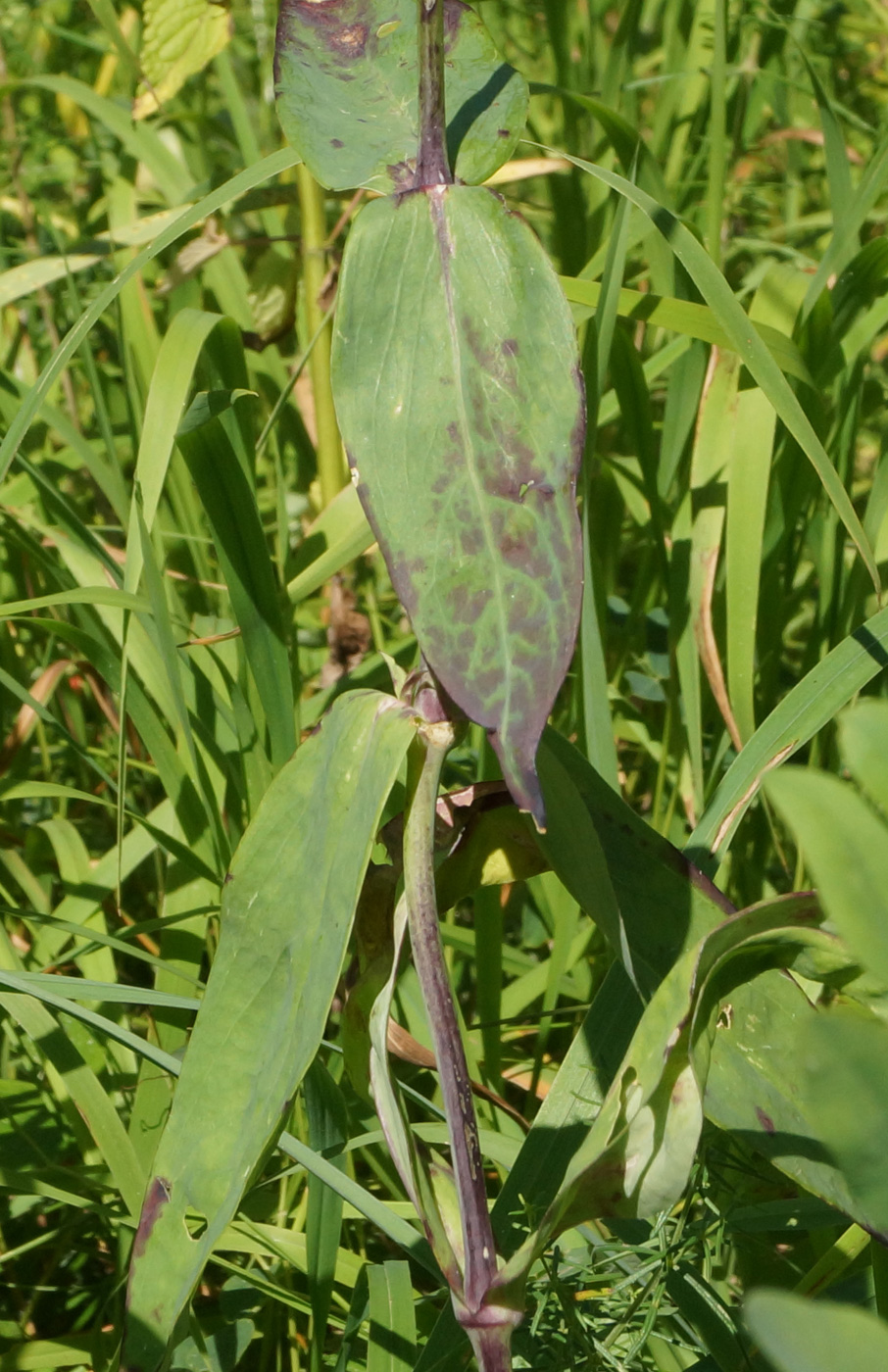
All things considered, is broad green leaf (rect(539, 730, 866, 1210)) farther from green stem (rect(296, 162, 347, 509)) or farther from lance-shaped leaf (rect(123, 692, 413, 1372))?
green stem (rect(296, 162, 347, 509))

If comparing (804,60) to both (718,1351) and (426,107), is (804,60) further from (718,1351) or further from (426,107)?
(718,1351)

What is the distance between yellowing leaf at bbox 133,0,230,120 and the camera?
1.21 m

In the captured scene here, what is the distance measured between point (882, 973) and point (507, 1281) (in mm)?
357

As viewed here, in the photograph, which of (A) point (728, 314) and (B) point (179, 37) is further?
(B) point (179, 37)

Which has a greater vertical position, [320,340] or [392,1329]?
[320,340]

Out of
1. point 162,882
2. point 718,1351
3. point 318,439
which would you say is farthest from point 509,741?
point 318,439

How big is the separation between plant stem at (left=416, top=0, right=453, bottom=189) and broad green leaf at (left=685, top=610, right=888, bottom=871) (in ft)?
1.29

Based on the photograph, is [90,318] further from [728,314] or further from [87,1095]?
[87,1095]

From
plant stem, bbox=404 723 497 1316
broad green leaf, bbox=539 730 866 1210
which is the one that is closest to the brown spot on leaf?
broad green leaf, bbox=539 730 866 1210

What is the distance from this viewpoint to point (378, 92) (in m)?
0.72

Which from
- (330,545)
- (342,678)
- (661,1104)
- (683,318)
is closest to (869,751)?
(661,1104)

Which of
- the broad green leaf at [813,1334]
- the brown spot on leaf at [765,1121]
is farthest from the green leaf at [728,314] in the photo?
the broad green leaf at [813,1334]

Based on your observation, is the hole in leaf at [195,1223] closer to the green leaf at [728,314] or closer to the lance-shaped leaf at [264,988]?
the lance-shaped leaf at [264,988]

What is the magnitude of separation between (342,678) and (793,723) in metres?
0.49
